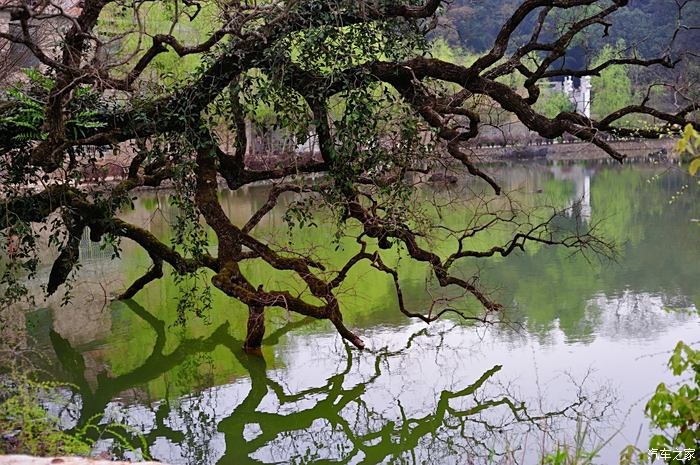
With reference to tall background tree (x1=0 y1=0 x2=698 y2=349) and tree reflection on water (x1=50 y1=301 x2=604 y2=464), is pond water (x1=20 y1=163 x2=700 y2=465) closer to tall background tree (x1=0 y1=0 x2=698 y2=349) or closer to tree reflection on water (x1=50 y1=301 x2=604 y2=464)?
tree reflection on water (x1=50 y1=301 x2=604 y2=464)

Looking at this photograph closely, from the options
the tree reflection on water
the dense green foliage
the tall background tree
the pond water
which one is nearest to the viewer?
the tree reflection on water

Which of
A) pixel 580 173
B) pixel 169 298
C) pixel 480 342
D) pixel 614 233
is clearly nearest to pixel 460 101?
pixel 480 342

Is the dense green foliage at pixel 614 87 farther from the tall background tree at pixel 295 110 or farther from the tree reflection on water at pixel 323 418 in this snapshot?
the tree reflection on water at pixel 323 418

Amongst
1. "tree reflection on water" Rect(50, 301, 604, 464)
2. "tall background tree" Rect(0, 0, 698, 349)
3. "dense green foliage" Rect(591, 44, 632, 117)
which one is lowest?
"tree reflection on water" Rect(50, 301, 604, 464)

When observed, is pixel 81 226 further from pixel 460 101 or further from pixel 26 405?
pixel 26 405

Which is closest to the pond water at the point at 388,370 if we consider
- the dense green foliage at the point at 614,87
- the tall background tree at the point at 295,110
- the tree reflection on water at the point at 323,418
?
the tree reflection on water at the point at 323,418

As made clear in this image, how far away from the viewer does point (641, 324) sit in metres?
9.44

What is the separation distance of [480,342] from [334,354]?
157 centimetres

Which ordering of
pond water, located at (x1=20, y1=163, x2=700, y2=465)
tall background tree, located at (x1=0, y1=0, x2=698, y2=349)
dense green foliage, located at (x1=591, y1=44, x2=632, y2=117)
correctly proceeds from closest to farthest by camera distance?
pond water, located at (x1=20, y1=163, x2=700, y2=465)
tall background tree, located at (x1=0, y1=0, x2=698, y2=349)
dense green foliage, located at (x1=591, y1=44, x2=632, y2=117)

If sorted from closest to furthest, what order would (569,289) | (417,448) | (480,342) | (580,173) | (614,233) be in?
(417,448) → (480,342) → (569,289) → (614,233) → (580,173)

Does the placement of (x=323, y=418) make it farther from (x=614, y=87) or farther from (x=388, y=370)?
(x=614, y=87)

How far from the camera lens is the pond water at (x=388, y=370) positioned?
651 centimetres

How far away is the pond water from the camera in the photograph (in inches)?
256

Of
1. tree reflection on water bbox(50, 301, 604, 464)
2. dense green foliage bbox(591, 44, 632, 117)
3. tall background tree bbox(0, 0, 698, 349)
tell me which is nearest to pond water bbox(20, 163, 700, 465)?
tree reflection on water bbox(50, 301, 604, 464)
